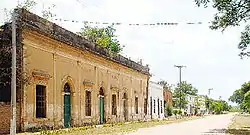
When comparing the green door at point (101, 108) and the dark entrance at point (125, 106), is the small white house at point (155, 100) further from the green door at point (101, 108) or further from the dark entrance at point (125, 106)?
the green door at point (101, 108)

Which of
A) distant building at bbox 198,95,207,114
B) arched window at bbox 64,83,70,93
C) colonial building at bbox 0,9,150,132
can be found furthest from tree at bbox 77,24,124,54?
distant building at bbox 198,95,207,114

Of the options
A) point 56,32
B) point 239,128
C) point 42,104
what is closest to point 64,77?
point 56,32

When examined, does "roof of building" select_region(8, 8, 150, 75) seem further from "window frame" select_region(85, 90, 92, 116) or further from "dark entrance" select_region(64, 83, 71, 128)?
"window frame" select_region(85, 90, 92, 116)

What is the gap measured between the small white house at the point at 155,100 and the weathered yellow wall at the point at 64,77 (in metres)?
12.0

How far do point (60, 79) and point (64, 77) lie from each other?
2.08ft

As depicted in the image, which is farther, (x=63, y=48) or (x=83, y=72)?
(x=83, y=72)

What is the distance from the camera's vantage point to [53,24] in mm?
24062

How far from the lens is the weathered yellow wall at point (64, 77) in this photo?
2116 centimetres

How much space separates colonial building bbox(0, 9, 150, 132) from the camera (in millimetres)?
20344

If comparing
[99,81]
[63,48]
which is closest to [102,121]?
[99,81]

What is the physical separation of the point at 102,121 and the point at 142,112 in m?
13.5

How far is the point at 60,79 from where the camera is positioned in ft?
81.5

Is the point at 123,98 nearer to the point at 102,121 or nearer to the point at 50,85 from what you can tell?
the point at 102,121

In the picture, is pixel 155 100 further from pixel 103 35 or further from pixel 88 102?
pixel 88 102
